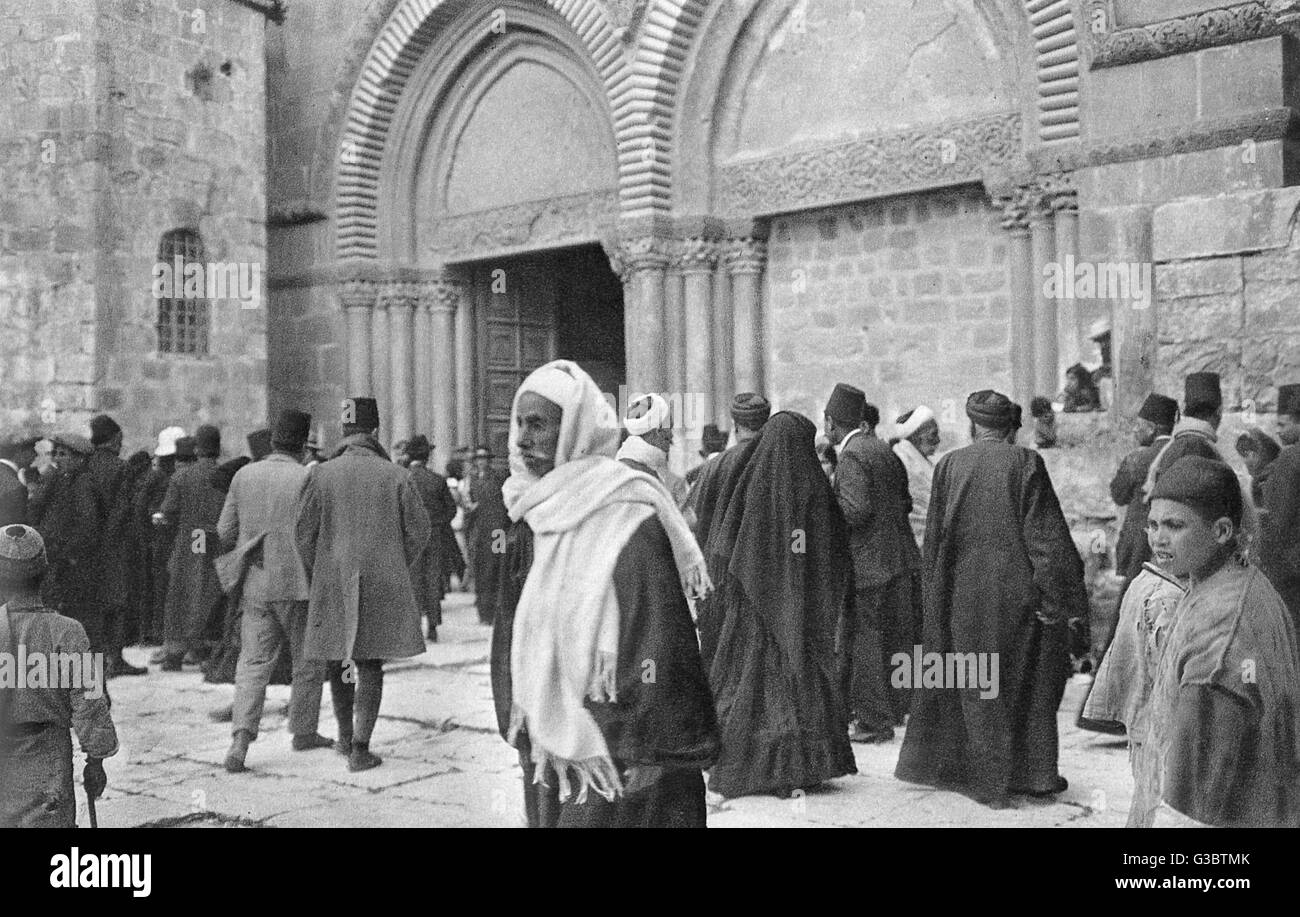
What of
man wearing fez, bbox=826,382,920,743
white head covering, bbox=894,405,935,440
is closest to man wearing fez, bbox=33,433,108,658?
man wearing fez, bbox=826,382,920,743

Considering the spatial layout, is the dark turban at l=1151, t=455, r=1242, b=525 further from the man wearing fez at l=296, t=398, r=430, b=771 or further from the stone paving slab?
the man wearing fez at l=296, t=398, r=430, b=771

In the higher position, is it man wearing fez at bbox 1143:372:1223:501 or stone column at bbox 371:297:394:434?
stone column at bbox 371:297:394:434

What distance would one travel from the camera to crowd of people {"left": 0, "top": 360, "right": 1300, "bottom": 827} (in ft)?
9.14

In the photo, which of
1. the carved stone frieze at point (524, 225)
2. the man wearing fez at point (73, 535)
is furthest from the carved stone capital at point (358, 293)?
the man wearing fez at point (73, 535)

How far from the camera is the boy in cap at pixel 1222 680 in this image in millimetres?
2600

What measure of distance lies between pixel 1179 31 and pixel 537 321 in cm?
791

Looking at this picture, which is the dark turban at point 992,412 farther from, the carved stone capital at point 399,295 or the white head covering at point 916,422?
the carved stone capital at point 399,295

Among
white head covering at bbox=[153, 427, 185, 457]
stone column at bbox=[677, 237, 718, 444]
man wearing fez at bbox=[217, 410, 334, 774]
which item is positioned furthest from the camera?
stone column at bbox=[677, 237, 718, 444]

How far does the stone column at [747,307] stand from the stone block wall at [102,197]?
17.0 ft

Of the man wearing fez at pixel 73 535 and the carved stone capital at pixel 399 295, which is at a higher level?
the carved stone capital at pixel 399 295

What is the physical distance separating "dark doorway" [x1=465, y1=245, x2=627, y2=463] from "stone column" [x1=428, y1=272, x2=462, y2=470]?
27cm

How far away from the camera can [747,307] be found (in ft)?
37.6

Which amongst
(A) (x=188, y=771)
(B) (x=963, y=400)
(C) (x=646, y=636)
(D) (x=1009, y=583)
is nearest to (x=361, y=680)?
(A) (x=188, y=771)
